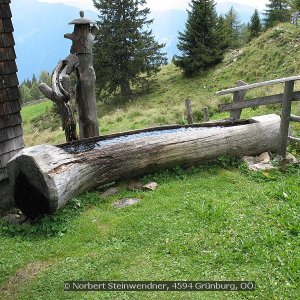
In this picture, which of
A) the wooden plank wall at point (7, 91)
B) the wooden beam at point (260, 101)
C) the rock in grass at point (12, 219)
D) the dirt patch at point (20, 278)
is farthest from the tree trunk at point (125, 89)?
the dirt patch at point (20, 278)

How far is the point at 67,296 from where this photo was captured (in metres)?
3.90

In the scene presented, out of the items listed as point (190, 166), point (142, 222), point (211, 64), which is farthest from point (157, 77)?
point (142, 222)

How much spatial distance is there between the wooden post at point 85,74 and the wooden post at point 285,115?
12.8 feet

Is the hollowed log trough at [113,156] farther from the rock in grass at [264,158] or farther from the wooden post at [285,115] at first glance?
the wooden post at [285,115]

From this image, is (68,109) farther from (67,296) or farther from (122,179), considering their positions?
(67,296)

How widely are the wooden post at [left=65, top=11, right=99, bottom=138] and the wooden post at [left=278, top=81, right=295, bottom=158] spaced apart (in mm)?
3895

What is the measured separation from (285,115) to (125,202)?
3661 millimetres

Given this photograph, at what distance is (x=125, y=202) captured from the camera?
243 inches

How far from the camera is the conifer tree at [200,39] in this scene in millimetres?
29422

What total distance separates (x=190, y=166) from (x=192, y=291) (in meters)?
3.68

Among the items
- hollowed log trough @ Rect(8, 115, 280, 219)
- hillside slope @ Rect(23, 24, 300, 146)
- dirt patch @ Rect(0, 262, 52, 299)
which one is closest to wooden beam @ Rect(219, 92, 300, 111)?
hollowed log trough @ Rect(8, 115, 280, 219)

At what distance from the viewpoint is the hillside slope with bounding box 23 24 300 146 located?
19.2m

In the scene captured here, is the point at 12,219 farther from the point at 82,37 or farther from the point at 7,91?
the point at 82,37

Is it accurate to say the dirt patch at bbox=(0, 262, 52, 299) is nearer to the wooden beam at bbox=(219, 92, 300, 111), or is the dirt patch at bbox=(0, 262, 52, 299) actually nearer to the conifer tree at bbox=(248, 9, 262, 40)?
the wooden beam at bbox=(219, 92, 300, 111)
